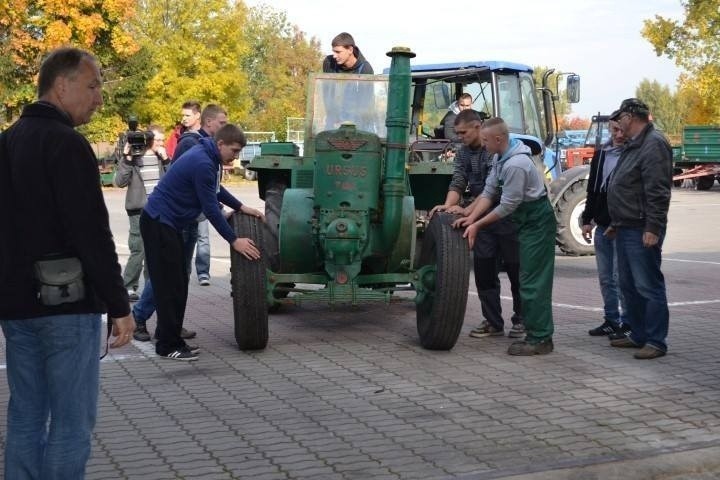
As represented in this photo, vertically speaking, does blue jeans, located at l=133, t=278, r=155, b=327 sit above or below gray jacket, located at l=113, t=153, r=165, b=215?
below

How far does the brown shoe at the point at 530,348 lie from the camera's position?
7859 millimetres

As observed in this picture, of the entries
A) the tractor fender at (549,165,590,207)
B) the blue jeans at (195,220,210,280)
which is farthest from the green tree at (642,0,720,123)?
the blue jeans at (195,220,210,280)

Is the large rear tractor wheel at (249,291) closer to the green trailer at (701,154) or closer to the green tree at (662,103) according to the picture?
the green trailer at (701,154)

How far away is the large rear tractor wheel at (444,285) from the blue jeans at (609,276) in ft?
4.58

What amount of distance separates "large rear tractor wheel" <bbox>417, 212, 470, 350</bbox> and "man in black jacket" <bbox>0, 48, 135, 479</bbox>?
3962 millimetres

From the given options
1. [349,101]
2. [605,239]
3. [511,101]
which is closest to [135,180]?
[349,101]

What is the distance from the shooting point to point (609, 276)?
8.65 metres

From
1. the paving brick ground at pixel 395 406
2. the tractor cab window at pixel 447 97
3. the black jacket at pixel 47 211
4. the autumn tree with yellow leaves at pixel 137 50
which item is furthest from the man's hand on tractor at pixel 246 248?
the autumn tree with yellow leaves at pixel 137 50

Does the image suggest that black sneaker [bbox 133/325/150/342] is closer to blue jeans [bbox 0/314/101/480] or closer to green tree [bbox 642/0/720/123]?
blue jeans [bbox 0/314/101/480]

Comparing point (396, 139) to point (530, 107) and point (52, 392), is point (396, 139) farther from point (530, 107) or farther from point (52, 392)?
point (530, 107)

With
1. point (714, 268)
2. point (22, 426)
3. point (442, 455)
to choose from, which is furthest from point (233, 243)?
point (714, 268)

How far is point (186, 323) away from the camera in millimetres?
9500

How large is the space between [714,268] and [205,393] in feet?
28.7

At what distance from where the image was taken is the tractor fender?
586 inches
